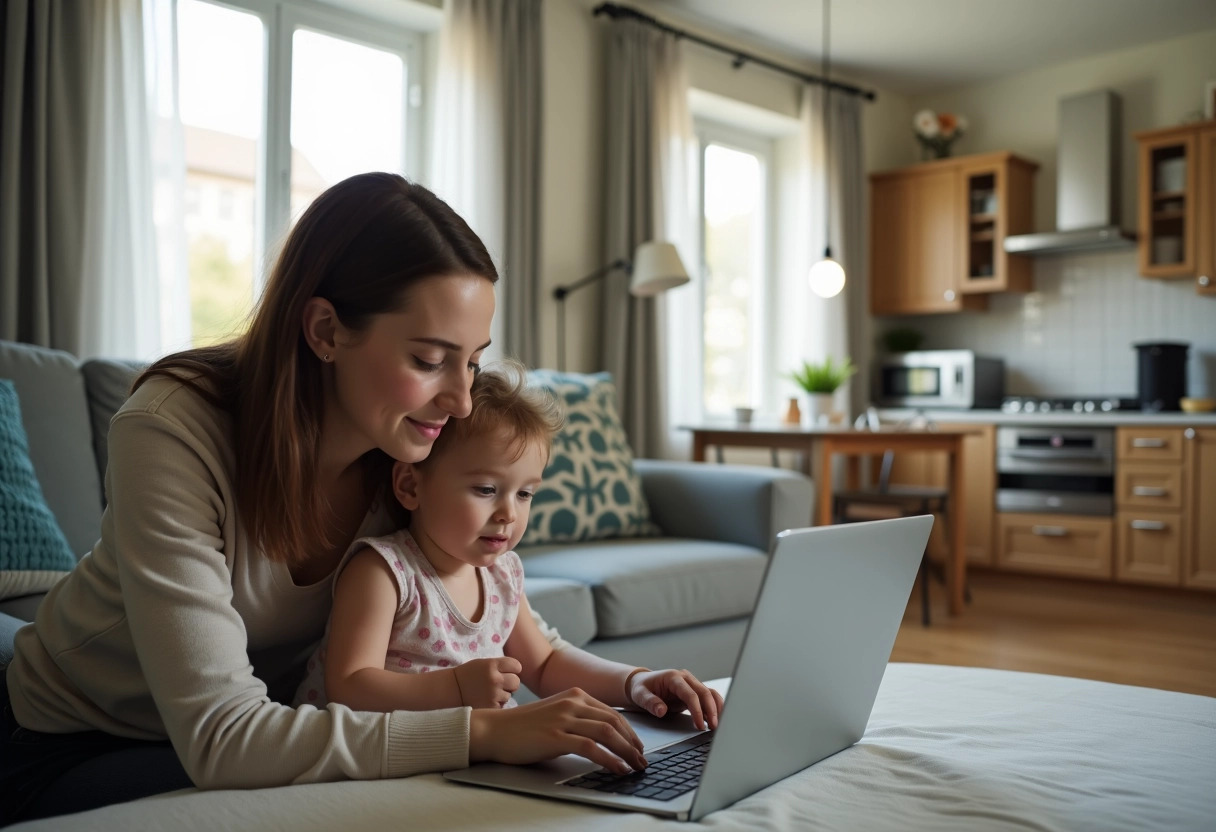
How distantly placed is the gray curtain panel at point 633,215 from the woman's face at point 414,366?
3.33 m

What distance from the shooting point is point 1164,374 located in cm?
502

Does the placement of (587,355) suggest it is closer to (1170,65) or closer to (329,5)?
(329,5)

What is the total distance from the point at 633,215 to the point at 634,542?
197 centimetres

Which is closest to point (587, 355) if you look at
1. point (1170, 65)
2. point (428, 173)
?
point (428, 173)

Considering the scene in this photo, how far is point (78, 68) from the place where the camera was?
9.45ft

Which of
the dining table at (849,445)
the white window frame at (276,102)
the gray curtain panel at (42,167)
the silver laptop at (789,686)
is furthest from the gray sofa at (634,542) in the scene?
the white window frame at (276,102)

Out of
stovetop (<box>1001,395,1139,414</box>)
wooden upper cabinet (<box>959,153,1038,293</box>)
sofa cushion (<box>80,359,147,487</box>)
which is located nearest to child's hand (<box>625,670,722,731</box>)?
sofa cushion (<box>80,359,147,487</box>)

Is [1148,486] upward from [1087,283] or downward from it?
downward

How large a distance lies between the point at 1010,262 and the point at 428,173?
324 centimetres

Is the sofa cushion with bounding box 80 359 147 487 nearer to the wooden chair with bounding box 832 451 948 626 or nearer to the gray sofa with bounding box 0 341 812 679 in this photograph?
the gray sofa with bounding box 0 341 812 679

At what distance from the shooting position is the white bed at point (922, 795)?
70cm

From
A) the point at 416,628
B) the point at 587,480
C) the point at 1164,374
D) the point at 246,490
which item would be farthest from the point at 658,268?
the point at 246,490

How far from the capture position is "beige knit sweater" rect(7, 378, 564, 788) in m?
0.85

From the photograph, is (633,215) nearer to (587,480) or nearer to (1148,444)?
(587,480)
